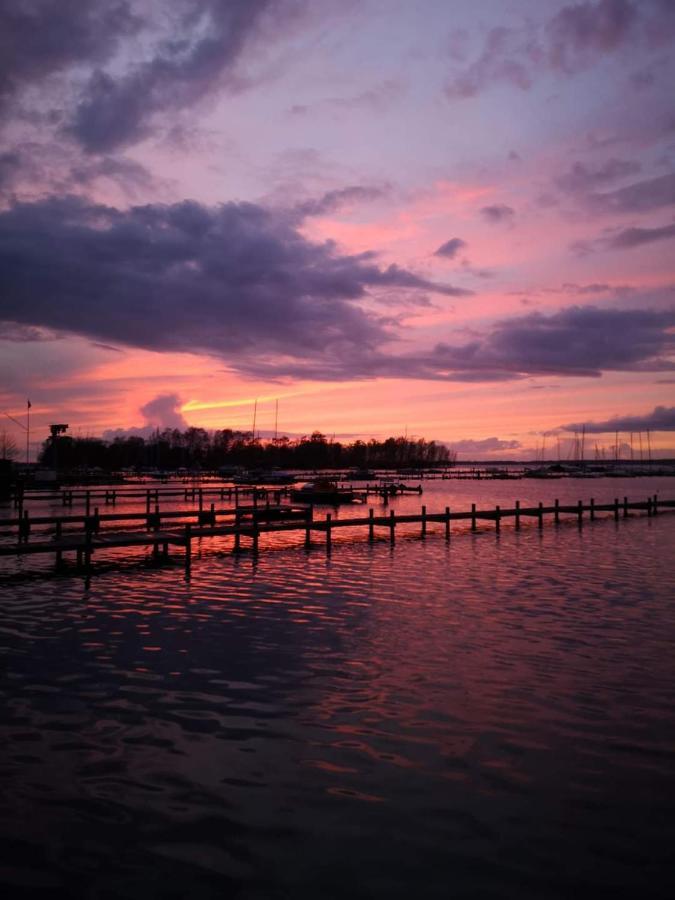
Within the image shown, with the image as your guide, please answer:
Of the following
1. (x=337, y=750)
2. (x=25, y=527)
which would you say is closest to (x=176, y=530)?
(x=25, y=527)

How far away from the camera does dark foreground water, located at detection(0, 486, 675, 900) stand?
699cm

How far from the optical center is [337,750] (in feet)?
31.6

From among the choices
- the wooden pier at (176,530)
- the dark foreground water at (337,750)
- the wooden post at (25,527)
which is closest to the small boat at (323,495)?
the wooden pier at (176,530)

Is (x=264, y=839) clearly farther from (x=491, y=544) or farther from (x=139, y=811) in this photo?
(x=491, y=544)

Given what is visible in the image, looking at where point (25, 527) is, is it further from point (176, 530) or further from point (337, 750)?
point (337, 750)

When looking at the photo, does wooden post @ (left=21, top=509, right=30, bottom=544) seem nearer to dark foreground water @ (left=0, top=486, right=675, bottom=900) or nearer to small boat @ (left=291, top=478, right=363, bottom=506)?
dark foreground water @ (left=0, top=486, right=675, bottom=900)

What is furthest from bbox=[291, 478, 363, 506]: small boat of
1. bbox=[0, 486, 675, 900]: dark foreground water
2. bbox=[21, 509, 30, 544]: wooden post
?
bbox=[0, 486, 675, 900]: dark foreground water

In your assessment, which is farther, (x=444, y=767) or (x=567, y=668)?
(x=567, y=668)

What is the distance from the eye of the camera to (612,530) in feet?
142

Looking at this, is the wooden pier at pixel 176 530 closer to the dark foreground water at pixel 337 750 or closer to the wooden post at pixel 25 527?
the wooden post at pixel 25 527

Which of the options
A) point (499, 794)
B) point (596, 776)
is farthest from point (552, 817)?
point (596, 776)

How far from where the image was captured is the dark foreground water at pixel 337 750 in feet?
22.9

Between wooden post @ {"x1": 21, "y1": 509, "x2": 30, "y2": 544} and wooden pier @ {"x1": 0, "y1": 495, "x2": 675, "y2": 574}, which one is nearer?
wooden pier @ {"x1": 0, "y1": 495, "x2": 675, "y2": 574}

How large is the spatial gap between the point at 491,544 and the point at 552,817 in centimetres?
2801
